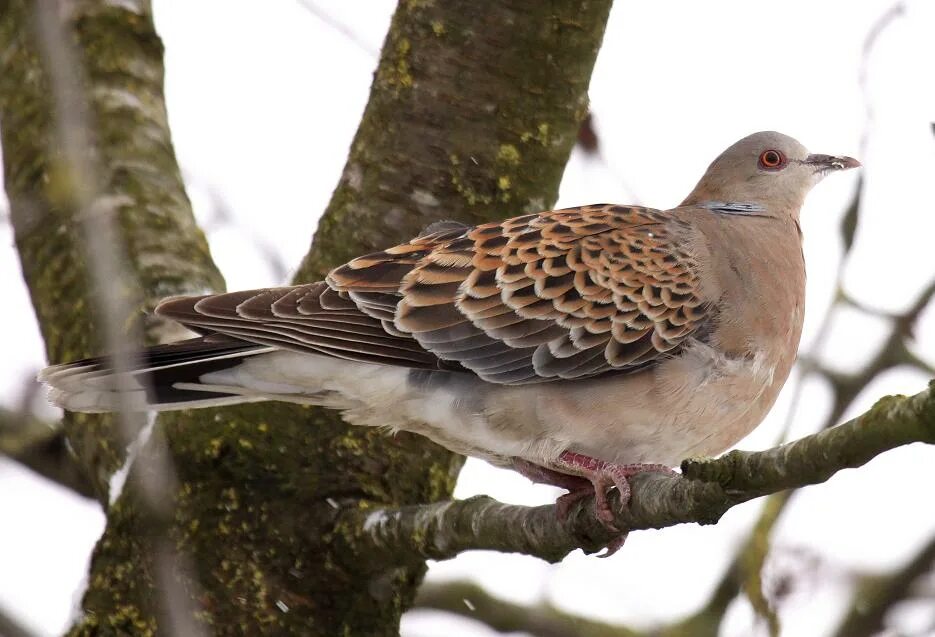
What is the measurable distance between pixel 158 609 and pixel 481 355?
1083 millimetres

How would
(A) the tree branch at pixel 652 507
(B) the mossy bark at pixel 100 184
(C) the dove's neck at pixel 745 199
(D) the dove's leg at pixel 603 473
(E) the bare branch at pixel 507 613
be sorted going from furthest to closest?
1. (C) the dove's neck at pixel 745 199
2. (E) the bare branch at pixel 507 613
3. (B) the mossy bark at pixel 100 184
4. (D) the dove's leg at pixel 603 473
5. (A) the tree branch at pixel 652 507

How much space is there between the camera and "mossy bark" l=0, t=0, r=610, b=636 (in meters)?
3.41

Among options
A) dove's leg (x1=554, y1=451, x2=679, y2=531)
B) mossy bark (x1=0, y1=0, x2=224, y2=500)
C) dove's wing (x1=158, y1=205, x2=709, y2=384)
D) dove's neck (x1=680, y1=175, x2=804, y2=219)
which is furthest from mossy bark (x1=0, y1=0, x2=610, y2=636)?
dove's neck (x1=680, y1=175, x2=804, y2=219)

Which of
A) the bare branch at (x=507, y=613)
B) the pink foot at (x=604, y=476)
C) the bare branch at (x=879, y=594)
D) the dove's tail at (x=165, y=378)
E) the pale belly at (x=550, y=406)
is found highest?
the dove's tail at (x=165, y=378)

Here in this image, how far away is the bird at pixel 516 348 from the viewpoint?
3379 mm

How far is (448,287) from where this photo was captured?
3619mm

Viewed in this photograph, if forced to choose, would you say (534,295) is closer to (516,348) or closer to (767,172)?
(516,348)

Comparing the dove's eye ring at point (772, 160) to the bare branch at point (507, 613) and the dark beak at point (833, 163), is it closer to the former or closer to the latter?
the dark beak at point (833, 163)

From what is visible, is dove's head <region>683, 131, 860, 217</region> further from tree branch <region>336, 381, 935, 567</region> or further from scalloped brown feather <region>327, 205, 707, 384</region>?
tree branch <region>336, 381, 935, 567</region>

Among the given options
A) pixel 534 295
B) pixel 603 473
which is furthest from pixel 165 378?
pixel 603 473

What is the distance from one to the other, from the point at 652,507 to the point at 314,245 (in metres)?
1.83

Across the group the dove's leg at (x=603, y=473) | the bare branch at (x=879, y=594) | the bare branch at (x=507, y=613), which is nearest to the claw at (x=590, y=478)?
the dove's leg at (x=603, y=473)

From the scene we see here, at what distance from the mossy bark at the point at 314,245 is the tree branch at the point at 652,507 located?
167mm

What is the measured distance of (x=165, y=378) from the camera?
3.33m
